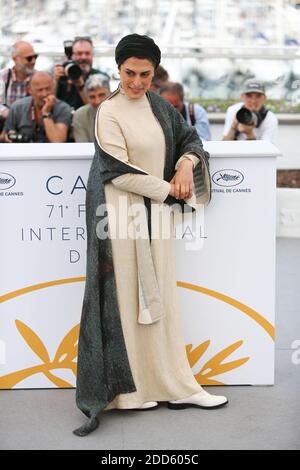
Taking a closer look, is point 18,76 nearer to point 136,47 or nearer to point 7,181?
point 7,181

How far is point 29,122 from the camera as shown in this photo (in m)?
8.27

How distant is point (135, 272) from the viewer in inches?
199

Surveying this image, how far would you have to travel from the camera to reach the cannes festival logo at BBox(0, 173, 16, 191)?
17.6 feet

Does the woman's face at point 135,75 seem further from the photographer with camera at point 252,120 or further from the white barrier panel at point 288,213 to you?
the white barrier panel at point 288,213

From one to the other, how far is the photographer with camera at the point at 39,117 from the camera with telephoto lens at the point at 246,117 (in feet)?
4.89

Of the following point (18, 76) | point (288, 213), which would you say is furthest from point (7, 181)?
point (288, 213)

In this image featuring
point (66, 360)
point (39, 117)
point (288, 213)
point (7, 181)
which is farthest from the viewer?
point (288, 213)

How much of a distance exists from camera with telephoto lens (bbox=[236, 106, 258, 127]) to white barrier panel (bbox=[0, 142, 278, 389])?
3.12 meters

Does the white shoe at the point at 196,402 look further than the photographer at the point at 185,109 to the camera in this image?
No

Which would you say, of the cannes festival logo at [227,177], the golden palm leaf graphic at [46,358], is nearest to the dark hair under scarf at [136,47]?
the cannes festival logo at [227,177]

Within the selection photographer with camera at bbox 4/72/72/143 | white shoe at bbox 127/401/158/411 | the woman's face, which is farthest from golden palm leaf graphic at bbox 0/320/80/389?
photographer with camera at bbox 4/72/72/143

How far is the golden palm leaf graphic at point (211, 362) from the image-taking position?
18.1 ft

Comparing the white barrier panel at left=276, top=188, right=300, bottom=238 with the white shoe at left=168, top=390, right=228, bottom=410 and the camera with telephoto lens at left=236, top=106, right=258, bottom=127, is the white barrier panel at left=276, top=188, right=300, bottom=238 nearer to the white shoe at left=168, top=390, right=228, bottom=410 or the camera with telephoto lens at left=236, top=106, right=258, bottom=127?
the camera with telephoto lens at left=236, top=106, right=258, bottom=127

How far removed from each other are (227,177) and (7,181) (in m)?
1.17
